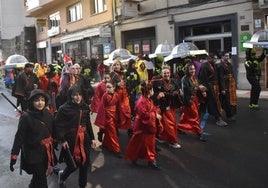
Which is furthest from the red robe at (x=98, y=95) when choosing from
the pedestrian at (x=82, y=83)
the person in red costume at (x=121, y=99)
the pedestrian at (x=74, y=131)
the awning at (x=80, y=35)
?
the awning at (x=80, y=35)

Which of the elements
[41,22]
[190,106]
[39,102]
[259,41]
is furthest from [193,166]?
[41,22]

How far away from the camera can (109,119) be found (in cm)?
721

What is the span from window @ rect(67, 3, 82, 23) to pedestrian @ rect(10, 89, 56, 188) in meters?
23.0

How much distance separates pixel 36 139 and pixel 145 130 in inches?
80.5

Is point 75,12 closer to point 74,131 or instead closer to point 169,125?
point 169,125

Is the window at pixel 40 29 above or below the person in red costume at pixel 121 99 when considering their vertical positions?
above

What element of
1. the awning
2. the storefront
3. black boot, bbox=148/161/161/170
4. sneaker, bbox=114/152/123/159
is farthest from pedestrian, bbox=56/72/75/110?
the awning

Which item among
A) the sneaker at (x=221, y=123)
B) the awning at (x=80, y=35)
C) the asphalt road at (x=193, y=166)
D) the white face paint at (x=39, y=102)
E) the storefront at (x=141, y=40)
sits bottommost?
the asphalt road at (x=193, y=166)

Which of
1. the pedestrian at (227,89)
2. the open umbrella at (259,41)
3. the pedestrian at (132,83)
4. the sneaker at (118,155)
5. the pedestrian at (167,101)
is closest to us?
the sneaker at (118,155)

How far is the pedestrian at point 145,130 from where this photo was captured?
621 cm

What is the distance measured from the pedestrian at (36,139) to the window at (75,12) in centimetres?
2301

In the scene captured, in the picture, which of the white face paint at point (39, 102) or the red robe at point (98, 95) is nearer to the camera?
the white face paint at point (39, 102)

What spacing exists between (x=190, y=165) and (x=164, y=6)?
13668 mm

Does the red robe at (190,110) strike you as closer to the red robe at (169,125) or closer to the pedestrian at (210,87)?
the red robe at (169,125)
